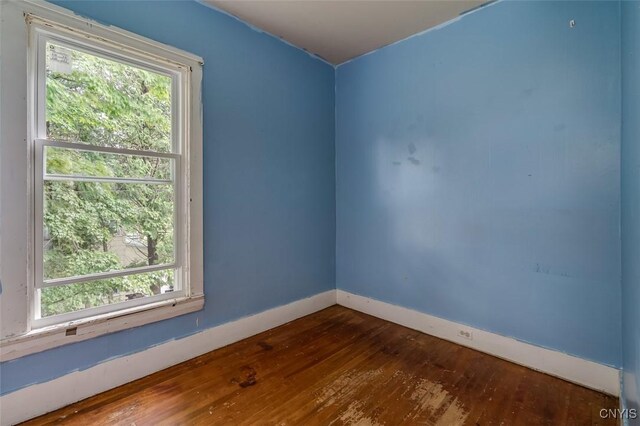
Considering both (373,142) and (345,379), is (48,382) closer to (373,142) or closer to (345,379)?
(345,379)

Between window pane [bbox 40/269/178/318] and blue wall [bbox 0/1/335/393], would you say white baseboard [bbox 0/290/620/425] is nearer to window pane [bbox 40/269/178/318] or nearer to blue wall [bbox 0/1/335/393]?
blue wall [bbox 0/1/335/393]

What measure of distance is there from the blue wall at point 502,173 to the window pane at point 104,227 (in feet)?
6.17

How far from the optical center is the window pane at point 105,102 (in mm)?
1645

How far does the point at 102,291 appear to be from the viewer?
1.82 meters

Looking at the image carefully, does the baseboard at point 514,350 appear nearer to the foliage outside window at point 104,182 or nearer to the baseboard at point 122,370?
the baseboard at point 122,370

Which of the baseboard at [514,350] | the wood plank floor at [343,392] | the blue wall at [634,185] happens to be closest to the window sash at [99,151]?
the wood plank floor at [343,392]

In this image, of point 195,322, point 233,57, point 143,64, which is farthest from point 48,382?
point 233,57

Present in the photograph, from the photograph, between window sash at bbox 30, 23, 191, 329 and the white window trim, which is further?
window sash at bbox 30, 23, 191, 329

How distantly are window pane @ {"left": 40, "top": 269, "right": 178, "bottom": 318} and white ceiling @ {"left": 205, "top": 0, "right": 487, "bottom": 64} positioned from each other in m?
2.08

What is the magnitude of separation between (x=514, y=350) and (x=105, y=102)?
324 centimetres

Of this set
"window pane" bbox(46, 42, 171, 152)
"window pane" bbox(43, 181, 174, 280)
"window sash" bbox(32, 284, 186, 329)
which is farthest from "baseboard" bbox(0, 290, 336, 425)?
"window pane" bbox(46, 42, 171, 152)

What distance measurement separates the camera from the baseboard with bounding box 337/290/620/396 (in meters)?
1.78

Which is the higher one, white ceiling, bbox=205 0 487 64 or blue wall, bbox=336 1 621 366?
white ceiling, bbox=205 0 487 64

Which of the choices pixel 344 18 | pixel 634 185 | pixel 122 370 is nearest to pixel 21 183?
pixel 122 370
